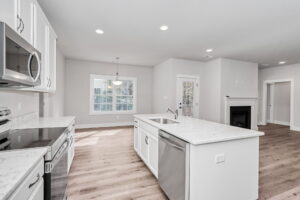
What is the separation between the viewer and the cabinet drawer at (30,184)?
0.76 metres

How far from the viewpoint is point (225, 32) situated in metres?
3.08

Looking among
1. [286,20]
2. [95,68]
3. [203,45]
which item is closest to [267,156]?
[286,20]

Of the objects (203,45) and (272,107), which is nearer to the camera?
(203,45)

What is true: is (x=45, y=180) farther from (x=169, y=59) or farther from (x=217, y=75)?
(x=217, y=75)

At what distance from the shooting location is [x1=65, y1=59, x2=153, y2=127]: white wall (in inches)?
218

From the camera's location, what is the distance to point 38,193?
3.28 feet

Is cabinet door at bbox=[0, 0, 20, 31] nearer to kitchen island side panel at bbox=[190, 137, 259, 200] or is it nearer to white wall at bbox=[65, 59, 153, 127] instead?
kitchen island side panel at bbox=[190, 137, 259, 200]

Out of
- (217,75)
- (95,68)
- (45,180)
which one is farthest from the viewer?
(95,68)

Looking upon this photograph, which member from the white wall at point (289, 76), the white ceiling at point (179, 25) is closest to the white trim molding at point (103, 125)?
the white ceiling at point (179, 25)

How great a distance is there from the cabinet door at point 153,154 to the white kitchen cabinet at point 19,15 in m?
2.03

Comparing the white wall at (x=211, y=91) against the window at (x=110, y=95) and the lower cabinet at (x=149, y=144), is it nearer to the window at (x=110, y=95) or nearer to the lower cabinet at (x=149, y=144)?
the window at (x=110, y=95)

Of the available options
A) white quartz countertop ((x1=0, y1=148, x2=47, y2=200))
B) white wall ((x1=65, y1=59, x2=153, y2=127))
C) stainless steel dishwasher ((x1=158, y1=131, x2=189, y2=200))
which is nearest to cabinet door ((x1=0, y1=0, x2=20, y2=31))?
white quartz countertop ((x1=0, y1=148, x2=47, y2=200))

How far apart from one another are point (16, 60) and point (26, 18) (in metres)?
0.78

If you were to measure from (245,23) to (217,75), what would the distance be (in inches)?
101
